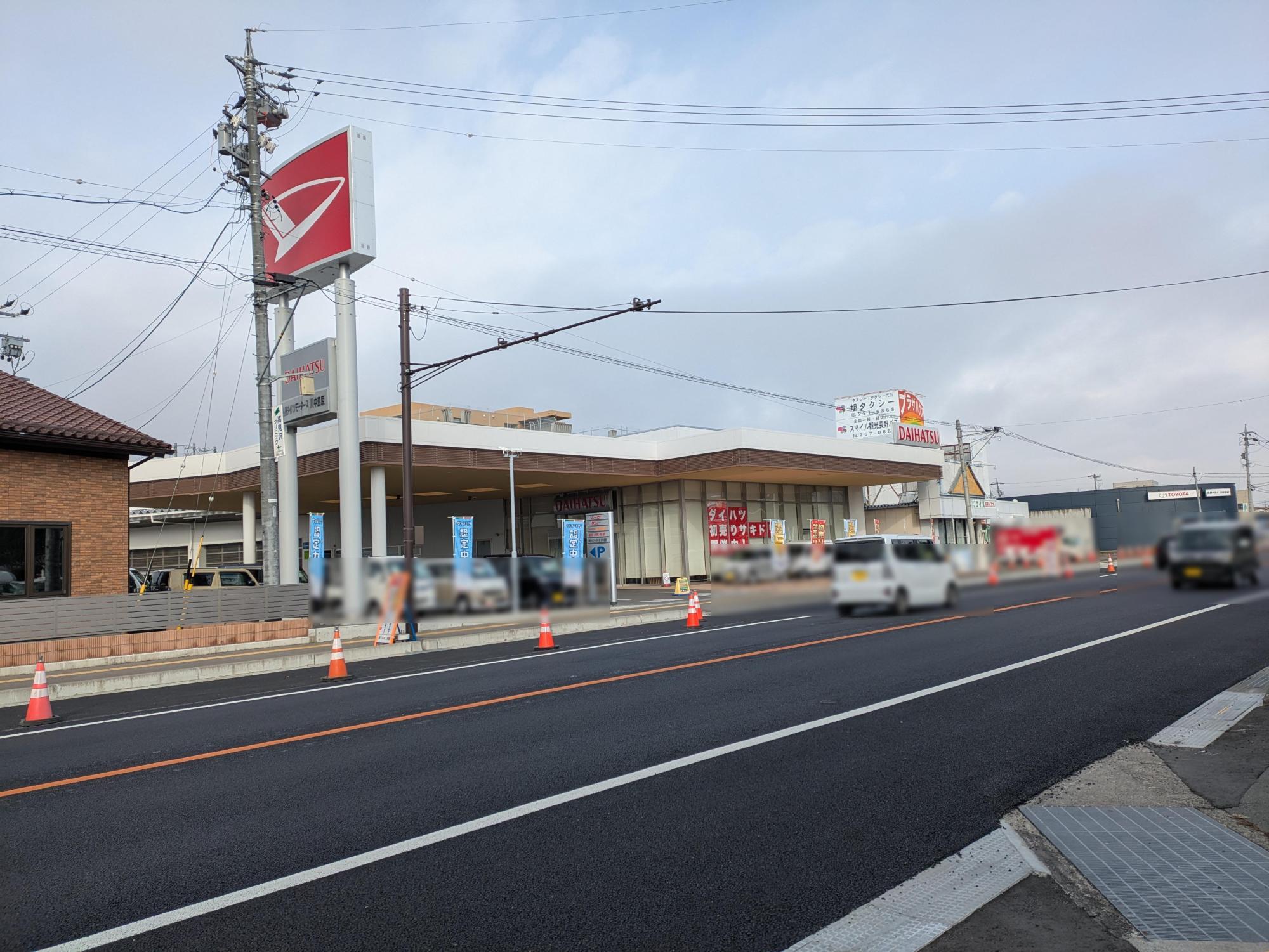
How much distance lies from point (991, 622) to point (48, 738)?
62.6ft

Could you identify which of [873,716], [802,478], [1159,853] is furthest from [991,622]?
[1159,853]

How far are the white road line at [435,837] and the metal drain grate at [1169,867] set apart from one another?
1463 millimetres

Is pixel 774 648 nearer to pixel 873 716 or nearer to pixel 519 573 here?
pixel 873 716

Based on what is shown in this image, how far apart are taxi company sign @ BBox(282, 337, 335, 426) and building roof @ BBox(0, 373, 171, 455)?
3.18 meters

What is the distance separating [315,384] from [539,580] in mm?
23398

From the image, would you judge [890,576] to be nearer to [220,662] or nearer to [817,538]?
Result: [817,538]

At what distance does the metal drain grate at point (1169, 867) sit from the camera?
18.2 feet

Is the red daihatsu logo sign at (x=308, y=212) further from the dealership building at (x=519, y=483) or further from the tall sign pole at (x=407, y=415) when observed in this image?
the dealership building at (x=519, y=483)

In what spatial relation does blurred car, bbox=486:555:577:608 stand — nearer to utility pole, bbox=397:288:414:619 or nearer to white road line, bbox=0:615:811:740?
white road line, bbox=0:615:811:740

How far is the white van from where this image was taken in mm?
1373

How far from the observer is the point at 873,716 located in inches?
456

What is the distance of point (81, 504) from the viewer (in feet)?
74.7

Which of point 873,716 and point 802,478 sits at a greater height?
point 802,478

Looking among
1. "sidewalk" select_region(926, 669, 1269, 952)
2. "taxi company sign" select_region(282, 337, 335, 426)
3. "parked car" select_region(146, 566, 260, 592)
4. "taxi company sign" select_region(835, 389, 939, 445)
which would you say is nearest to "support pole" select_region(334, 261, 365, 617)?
"taxi company sign" select_region(282, 337, 335, 426)
